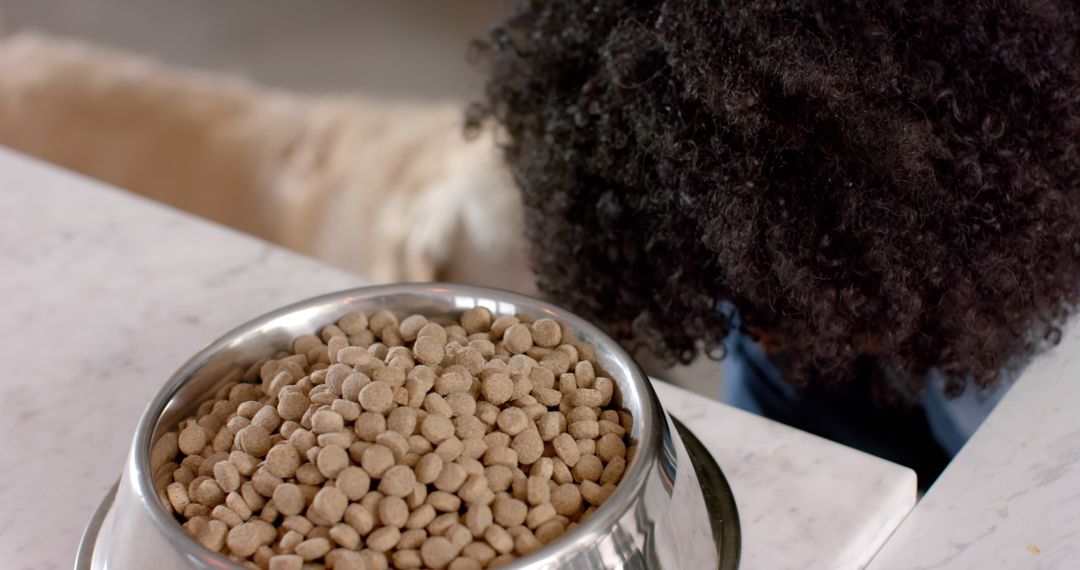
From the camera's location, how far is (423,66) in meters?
2.88

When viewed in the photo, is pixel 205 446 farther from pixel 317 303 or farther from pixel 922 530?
pixel 922 530

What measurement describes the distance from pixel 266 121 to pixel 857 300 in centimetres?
138

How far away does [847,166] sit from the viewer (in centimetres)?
70

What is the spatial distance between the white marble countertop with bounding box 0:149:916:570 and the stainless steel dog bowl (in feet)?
0.13

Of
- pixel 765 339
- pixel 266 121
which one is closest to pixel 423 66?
pixel 266 121

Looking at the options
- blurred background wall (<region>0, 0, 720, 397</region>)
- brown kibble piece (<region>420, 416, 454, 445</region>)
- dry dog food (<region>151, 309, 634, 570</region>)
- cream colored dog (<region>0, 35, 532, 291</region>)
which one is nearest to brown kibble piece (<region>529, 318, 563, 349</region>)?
dry dog food (<region>151, 309, 634, 570</region>)

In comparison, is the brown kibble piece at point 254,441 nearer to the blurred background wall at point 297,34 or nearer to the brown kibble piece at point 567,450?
the brown kibble piece at point 567,450

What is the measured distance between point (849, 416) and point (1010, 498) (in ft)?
1.16

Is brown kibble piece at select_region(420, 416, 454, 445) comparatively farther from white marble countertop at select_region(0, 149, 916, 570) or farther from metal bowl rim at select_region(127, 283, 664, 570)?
white marble countertop at select_region(0, 149, 916, 570)

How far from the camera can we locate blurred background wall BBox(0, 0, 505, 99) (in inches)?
114

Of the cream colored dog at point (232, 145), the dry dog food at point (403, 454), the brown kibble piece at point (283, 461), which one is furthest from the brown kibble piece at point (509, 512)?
the cream colored dog at point (232, 145)

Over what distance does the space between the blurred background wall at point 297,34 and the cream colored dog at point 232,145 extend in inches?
38.2

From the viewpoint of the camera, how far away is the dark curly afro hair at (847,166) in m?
0.68

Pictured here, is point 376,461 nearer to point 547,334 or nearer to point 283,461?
point 283,461
